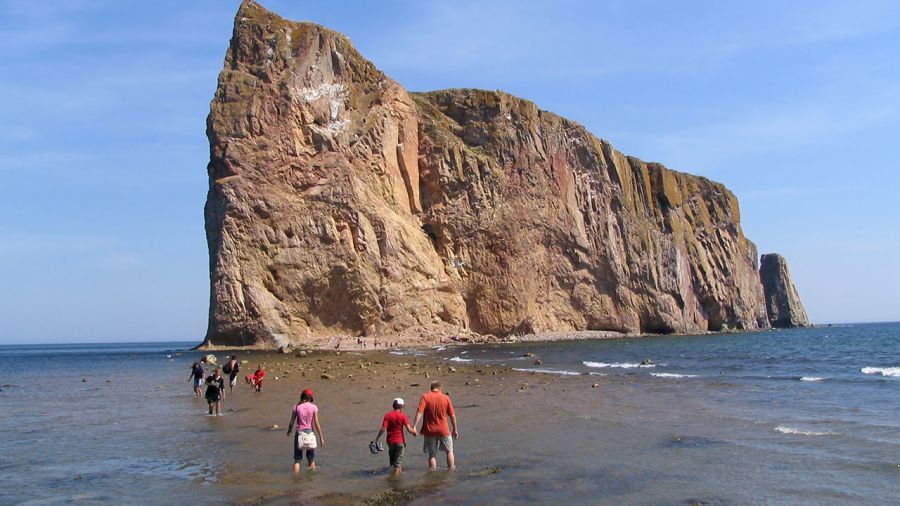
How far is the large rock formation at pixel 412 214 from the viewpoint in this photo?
5984cm

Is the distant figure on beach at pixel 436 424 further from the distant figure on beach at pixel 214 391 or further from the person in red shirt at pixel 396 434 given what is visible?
the distant figure on beach at pixel 214 391

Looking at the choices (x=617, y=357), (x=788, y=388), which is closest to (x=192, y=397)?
(x=788, y=388)

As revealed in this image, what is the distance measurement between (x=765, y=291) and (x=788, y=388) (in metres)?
113

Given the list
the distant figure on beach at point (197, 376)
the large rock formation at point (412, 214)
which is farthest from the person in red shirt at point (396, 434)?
the large rock formation at point (412, 214)

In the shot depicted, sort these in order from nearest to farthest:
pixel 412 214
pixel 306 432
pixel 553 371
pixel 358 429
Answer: pixel 306 432 → pixel 358 429 → pixel 553 371 → pixel 412 214

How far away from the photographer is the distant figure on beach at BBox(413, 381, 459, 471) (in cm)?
1219

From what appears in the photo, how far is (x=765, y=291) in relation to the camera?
129625 millimetres

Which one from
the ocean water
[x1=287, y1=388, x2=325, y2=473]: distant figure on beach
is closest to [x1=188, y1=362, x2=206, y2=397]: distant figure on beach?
the ocean water

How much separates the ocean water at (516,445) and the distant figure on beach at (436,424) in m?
Answer: 0.39

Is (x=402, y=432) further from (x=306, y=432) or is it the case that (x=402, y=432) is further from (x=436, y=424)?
(x=306, y=432)

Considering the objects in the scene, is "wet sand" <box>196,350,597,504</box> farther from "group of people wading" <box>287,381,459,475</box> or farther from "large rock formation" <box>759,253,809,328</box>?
"large rock formation" <box>759,253,809,328</box>

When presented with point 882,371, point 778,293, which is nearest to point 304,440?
point 882,371

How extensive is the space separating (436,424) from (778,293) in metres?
130

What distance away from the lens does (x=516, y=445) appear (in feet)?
48.4
